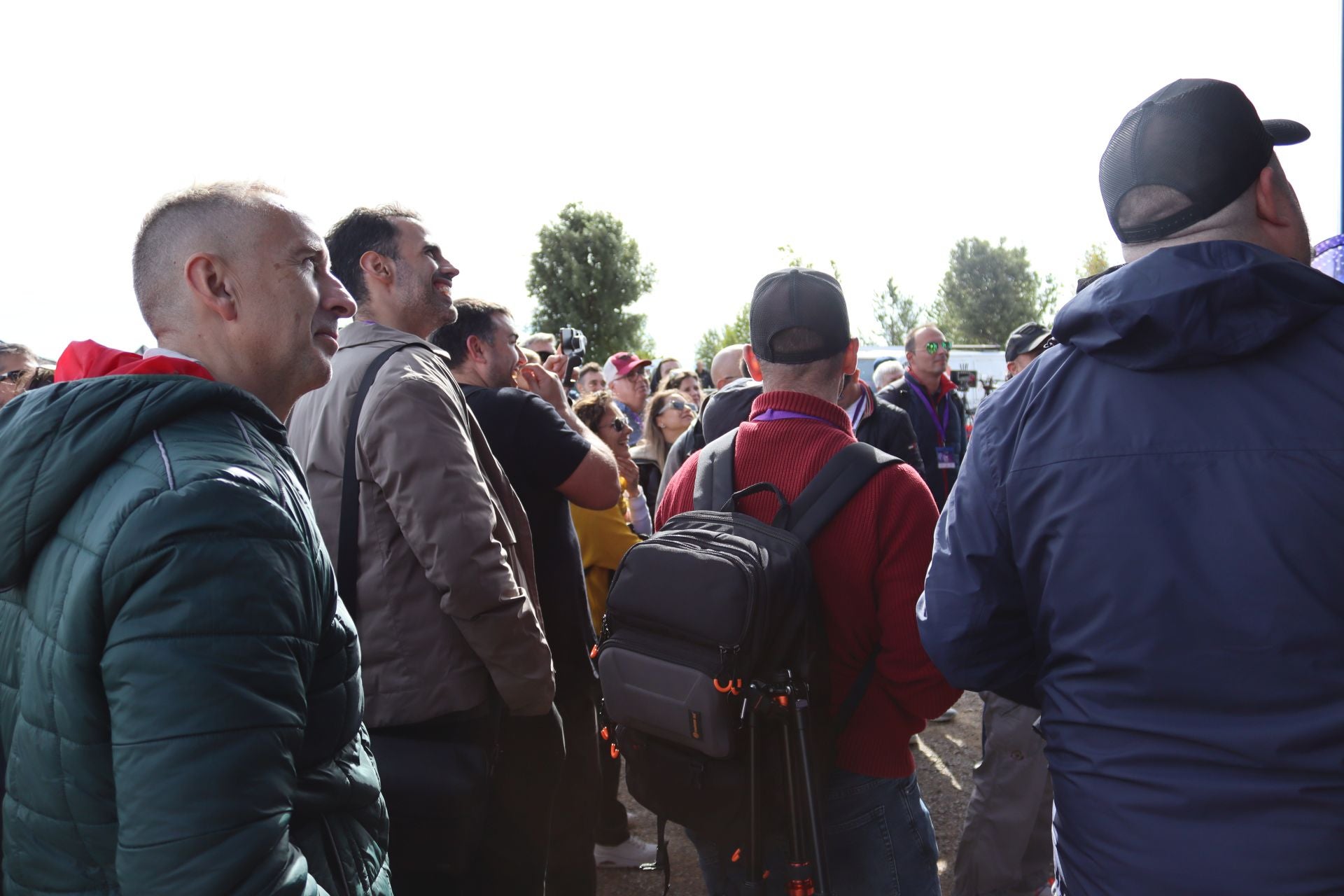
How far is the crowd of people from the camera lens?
1.08 meters

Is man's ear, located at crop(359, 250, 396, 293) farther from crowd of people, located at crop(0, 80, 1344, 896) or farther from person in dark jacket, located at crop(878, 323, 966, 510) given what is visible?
person in dark jacket, located at crop(878, 323, 966, 510)

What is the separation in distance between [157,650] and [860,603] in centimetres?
141

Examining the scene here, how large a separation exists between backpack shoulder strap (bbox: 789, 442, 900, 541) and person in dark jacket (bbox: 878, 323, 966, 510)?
15.0 ft

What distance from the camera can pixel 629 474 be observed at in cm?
462

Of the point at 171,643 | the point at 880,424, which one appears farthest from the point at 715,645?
the point at 880,424

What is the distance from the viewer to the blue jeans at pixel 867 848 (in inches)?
78.9

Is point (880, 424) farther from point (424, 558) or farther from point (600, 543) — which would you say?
point (424, 558)

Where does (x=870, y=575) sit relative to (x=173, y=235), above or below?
below

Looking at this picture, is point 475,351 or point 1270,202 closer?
point 1270,202

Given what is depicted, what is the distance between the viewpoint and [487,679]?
2.41m

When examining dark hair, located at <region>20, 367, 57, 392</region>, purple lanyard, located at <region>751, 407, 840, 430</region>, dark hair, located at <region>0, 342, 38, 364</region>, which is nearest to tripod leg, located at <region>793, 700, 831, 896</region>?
purple lanyard, located at <region>751, 407, 840, 430</region>

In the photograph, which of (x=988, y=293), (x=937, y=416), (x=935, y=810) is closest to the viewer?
(x=935, y=810)

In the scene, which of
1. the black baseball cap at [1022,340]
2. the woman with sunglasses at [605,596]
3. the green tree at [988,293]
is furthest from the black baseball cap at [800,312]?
the green tree at [988,293]

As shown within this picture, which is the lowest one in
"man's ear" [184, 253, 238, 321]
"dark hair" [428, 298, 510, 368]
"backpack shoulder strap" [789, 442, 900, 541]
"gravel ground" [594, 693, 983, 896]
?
"gravel ground" [594, 693, 983, 896]
